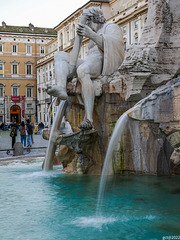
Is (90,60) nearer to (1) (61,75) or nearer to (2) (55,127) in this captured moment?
(1) (61,75)

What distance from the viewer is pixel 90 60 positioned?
7312 mm

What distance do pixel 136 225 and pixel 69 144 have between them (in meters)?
3.30

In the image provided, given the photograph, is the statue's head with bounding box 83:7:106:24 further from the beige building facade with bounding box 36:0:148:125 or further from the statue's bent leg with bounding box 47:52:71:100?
the beige building facade with bounding box 36:0:148:125

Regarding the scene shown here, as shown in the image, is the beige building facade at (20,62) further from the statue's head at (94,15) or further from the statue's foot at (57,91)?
the statue's foot at (57,91)

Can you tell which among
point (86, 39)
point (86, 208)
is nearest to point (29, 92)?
point (86, 39)

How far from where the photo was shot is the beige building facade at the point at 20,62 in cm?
6325

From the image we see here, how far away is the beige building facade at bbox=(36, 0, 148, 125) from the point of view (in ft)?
109

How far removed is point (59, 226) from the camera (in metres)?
4.30

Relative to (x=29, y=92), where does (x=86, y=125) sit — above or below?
below

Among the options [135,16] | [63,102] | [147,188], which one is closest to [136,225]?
[147,188]

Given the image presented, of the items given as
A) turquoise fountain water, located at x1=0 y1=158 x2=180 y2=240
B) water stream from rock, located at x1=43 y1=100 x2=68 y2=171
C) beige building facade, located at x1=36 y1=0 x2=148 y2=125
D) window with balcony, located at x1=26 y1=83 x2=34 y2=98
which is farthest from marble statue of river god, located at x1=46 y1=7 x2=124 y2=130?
window with balcony, located at x1=26 y1=83 x2=34 y2=98

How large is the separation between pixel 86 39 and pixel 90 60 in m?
34.0

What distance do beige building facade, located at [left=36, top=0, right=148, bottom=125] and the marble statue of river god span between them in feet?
22.6

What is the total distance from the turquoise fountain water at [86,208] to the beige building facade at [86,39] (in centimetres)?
809
